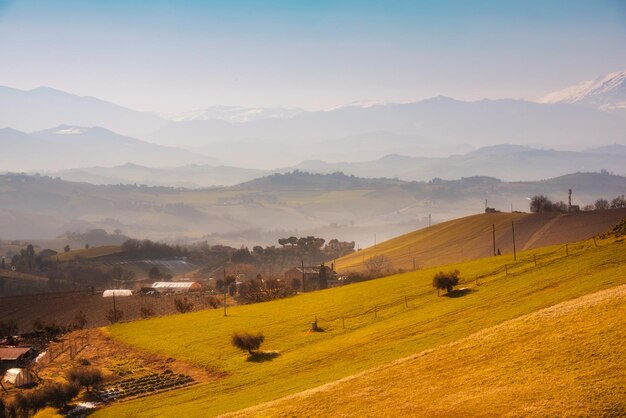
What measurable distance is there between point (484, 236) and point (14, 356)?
3407 inches

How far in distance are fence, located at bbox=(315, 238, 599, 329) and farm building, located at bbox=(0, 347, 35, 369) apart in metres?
29.4

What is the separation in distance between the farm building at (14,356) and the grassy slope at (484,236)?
68.6m

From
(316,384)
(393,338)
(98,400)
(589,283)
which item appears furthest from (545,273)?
(98,400)

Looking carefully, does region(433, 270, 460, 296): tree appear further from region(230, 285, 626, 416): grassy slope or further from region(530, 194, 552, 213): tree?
region(530, 194, 552, 213): tree

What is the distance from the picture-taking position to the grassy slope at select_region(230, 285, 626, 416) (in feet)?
100

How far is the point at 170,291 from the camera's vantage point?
13738 centimetres

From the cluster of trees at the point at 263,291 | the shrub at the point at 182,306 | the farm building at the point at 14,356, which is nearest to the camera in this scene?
the farm building at the point at 14,356

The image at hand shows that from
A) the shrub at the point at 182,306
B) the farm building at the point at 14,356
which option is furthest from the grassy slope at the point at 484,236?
the farm building at the point at 14,356

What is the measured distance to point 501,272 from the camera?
68.9m

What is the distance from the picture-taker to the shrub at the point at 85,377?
53.8 meters

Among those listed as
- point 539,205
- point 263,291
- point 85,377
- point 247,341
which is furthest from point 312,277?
point 85,377

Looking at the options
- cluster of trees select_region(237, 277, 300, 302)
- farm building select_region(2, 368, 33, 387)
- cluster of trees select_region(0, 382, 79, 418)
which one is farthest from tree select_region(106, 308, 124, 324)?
cluster of trees select_region(0, 382, 79, 418)

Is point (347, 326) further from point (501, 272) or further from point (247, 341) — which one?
point (501, 272)

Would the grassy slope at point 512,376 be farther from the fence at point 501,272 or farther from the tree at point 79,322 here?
the tree at point 79,322
